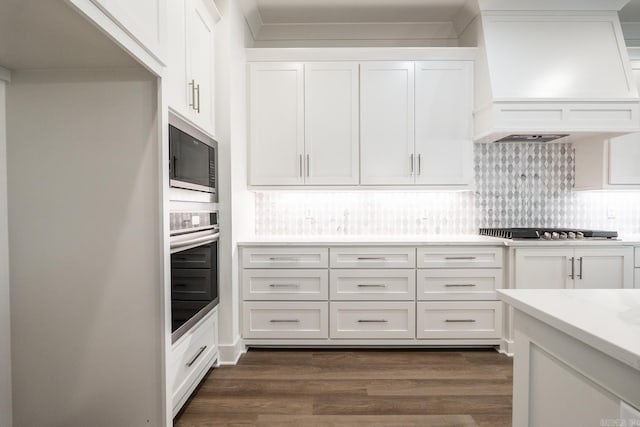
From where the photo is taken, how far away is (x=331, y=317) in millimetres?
2764

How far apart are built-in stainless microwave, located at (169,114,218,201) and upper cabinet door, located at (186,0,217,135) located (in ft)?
0.38

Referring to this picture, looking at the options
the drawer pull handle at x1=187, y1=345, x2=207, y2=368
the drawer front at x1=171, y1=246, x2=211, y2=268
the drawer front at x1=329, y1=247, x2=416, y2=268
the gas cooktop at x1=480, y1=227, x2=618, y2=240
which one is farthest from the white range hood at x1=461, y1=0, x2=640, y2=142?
the drawer pull handle at x1=187, y1=345, x2=207, y2=368

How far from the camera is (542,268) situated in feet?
8.84

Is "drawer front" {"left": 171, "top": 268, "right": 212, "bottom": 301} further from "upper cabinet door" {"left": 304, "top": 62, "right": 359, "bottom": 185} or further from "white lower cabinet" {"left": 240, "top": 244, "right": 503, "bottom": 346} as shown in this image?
"upper cabinet door" {"left": 304, "top": 62, "right": 359, "bottom": 185}

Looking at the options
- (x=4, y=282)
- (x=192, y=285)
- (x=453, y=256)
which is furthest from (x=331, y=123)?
(x=4, y=282)

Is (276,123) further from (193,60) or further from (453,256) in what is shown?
(453,256)

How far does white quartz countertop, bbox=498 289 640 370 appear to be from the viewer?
70 centimetres

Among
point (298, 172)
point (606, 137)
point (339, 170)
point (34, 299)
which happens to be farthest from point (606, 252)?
point (34, 299)

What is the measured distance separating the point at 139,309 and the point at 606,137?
144 inches

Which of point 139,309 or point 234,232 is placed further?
point 234,232

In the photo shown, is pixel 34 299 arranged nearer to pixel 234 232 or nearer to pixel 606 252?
pixel 234 232

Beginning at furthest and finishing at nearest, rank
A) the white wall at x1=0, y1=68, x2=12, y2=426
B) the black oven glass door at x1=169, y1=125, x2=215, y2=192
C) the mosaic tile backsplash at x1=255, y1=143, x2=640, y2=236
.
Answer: the mosaic tile backsplash at x1=255, y1=143, x2=640, y2=236, the black oven glass door at x1=169, y1=125, x2=215, y2=192, the white wall at x1=0, y1=68, x2=12, y2=426

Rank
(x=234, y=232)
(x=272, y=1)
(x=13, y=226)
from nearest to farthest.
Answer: (x=13, y=226), (x=234, y=232), (x=272, y=1)

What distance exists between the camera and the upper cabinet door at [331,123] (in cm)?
297
